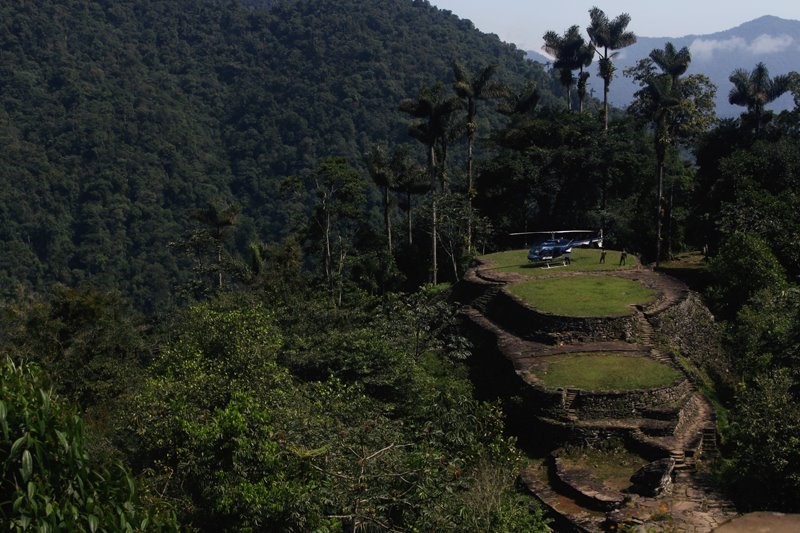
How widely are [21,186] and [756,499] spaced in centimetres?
6938

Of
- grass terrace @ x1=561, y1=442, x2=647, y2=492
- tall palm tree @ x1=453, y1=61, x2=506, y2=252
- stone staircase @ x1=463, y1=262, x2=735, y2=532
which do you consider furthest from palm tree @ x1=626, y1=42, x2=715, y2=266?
grass terrace @ x1=561, y1=442, x2=647, y2=492

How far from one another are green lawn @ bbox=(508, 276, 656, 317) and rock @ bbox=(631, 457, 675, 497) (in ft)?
20.6

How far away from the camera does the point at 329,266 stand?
3419 centimetres

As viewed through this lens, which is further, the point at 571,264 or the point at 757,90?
the point at 757,90

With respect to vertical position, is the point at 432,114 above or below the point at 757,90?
below

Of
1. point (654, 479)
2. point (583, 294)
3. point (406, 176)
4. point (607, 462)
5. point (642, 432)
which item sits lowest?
point (607, 462)

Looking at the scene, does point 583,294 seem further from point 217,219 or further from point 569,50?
point 569,50

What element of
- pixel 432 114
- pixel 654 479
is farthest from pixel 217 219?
pixel 654 479

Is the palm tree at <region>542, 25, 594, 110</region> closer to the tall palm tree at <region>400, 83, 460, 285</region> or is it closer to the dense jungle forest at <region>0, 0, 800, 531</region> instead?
the dense jungle forest at <region>0, 0, 800, 531</region>

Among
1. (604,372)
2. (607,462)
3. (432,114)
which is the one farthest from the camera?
(432,114)

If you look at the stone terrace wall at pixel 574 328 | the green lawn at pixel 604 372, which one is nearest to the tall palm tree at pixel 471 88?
the stone terrace wall at pixel 574 328

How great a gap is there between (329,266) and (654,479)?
21.3 metres

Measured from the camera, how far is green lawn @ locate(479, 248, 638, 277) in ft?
85.6

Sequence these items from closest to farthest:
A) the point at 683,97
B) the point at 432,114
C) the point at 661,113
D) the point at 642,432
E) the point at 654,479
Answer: the point at 654,479
the point at 642,432
the point at 661,113
the point at 432,114
the point at 683,97
